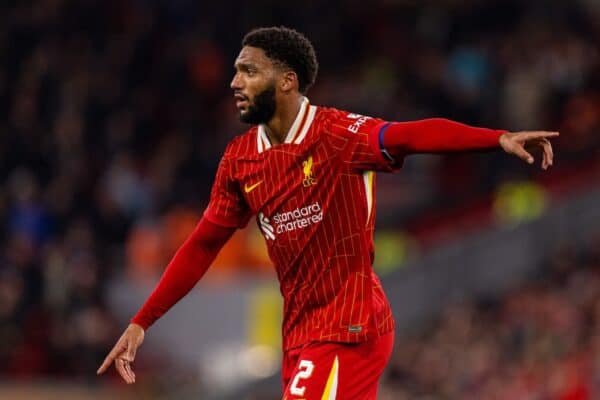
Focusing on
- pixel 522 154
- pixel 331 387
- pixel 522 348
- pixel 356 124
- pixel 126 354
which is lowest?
pixel 522 348

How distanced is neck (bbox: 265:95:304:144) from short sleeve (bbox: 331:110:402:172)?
0.18 metres

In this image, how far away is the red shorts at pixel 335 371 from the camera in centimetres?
648

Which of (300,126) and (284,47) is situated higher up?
(284,47)

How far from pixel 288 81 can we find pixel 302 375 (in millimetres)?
1256

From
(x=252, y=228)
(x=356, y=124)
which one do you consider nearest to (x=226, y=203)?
(x=356, y=124)

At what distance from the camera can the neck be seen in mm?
6637

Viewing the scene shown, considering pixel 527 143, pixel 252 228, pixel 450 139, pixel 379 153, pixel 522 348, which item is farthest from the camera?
pixel 252 228

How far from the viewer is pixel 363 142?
6457 millimetres

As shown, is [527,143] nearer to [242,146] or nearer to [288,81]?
[288,81]

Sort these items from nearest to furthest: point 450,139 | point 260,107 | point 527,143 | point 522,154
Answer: point 522,154 → point 527,143 → point 450,139 → point 260,107

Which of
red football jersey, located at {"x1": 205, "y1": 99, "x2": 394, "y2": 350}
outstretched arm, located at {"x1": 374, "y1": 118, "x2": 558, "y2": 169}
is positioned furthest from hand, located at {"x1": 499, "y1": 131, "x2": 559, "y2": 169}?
red football jersey, located at {"x1": 205, "y1": 99, "x2": 394, "y2": 350}

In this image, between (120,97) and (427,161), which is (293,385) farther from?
(120,97)

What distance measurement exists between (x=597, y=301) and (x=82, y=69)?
7429mm

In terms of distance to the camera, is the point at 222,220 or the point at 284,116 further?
the point at 222,220
